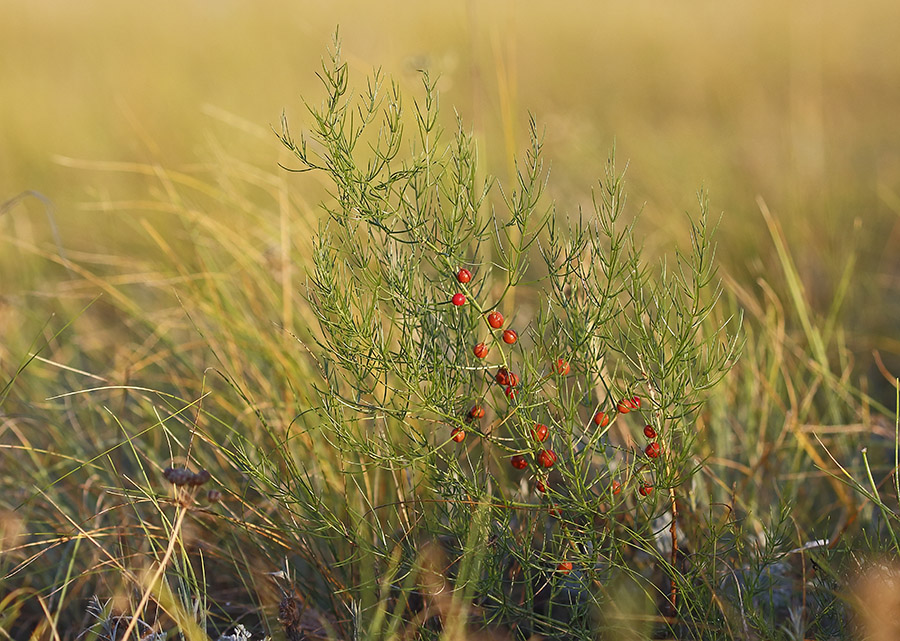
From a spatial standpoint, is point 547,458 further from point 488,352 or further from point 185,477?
point 185,477

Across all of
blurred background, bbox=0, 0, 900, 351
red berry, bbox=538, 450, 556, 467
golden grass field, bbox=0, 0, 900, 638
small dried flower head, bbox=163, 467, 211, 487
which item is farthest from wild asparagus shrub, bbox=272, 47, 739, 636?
blurred background, bbox=0, 0, 900, 351

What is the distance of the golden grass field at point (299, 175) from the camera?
198cm

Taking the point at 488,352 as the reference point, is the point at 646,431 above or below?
below

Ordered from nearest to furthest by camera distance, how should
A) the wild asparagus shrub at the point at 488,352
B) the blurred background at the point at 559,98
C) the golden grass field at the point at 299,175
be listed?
the wild asparagus shrub at the point at 488,352 → the golden grass field at the point at 299,175 → the blurred background at the point at 559,98

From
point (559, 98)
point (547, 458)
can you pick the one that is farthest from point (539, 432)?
point (559, 98)

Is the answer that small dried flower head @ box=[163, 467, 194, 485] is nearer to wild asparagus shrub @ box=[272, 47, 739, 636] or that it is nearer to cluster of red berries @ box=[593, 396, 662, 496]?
wild asparagus shrub @ box=[272, 47, 739, 636]

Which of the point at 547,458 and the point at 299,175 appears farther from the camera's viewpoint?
the point at 299,175

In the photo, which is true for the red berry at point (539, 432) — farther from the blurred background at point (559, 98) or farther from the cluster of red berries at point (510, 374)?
the blurred background at point (559, 98)

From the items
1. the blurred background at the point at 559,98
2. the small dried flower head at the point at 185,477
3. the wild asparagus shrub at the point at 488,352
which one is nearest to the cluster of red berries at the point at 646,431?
the wild asparagus shrub at the point at 488,352

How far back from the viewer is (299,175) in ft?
12.8

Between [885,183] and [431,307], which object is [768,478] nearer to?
[431,307]

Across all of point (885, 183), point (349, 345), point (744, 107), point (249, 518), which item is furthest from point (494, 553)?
point (744, 107)

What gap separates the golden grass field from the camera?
1981 mm

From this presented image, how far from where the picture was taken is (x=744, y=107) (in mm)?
4848
